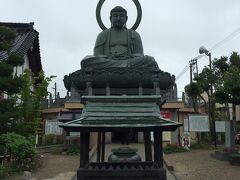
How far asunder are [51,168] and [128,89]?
7.21 meters

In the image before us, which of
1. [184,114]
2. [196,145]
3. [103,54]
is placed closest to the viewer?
[103,54]

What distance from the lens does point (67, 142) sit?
19.0 m

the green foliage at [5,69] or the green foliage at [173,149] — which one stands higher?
the green foliage at [5,69]

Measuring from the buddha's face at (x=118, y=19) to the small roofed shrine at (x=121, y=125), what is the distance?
255 cm

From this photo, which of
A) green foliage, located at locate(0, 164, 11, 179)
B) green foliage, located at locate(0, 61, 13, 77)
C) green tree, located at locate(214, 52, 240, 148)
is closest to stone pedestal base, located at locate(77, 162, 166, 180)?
green foliage, located at locate(0, 164, 11, 179)

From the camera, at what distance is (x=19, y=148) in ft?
39.1

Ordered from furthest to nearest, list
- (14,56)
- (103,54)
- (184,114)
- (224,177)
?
(184,114), (14,56), (224,177), (103,54)

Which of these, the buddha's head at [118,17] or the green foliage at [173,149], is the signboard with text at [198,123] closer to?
the green foliage at [173,149]

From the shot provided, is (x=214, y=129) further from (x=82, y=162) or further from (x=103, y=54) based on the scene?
(x=82, y=162)

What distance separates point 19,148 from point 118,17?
6.65m

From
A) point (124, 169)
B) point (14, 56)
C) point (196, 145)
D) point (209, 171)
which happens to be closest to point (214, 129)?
point (196, 145)

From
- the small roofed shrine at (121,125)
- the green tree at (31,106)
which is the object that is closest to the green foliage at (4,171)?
the green tree at (31,106)

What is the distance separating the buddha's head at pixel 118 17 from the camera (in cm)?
730

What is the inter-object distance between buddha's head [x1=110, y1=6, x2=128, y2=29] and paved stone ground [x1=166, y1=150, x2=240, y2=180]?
5137mm
